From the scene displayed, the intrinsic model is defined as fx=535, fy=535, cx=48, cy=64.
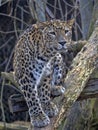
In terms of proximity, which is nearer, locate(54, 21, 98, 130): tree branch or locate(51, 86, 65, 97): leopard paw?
locate(54, 21, 98, 130): tree branch

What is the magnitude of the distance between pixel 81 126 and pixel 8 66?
330cm

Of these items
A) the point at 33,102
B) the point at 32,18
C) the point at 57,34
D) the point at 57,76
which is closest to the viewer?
the point at 57,34

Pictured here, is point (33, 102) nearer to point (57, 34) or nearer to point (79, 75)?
point (79, 75)

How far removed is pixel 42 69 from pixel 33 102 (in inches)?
12.3

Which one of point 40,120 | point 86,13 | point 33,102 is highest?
point 86,13

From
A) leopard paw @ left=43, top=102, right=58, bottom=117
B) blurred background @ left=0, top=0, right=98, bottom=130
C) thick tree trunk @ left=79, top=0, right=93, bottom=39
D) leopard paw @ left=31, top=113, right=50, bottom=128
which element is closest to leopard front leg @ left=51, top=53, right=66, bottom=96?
leopard paw @ left=43, top=102, right=58, bottom=117

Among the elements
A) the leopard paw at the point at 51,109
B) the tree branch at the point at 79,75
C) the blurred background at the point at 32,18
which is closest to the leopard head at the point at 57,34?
the tree branch at the point at 79,75

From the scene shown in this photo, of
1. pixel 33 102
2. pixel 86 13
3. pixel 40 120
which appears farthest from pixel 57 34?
pixel 86 13

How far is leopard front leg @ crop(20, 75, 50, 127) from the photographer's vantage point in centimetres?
479

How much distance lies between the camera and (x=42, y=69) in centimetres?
488

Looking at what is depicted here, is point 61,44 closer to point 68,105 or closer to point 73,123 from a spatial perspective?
point 68,105

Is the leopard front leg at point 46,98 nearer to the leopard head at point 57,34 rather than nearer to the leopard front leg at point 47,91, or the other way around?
the leopard front leg at point 47,91

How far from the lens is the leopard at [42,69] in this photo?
15.7 feet

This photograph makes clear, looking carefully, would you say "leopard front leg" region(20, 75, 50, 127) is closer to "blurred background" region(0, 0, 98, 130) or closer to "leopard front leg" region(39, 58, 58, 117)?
"leopard front leg" region(39, 58, 58, 117)
